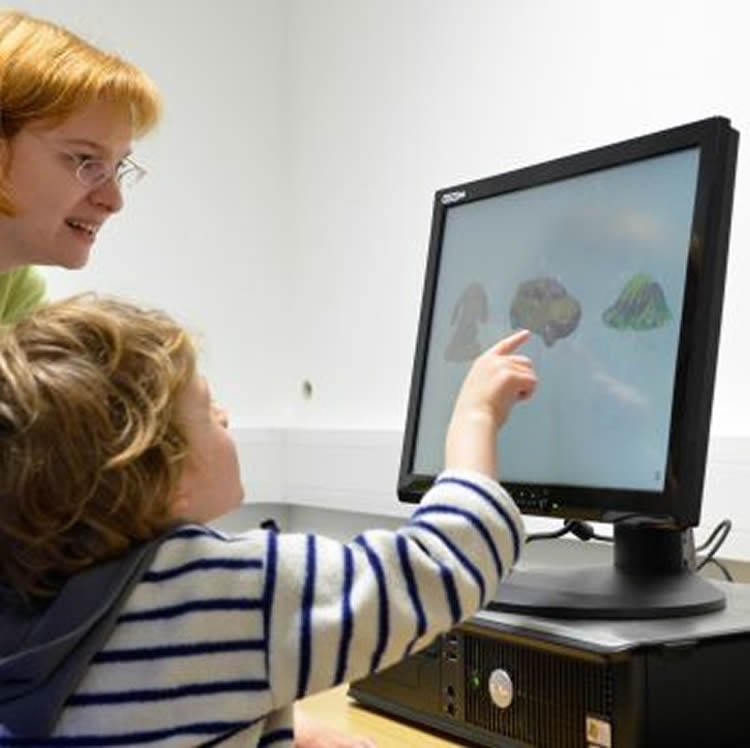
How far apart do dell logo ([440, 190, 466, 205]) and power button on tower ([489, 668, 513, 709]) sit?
0.52m

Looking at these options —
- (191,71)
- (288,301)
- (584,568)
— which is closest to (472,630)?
(584,568)

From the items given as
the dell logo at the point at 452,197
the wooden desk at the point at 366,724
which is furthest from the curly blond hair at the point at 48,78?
the wooden desk at the point at 366,724

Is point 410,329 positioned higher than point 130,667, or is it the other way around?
point 410,329

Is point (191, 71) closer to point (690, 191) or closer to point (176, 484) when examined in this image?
point (690, 191)

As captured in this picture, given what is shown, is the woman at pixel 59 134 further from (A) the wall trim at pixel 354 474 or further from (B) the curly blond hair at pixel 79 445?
(A) the wall trim at pixel 354 474

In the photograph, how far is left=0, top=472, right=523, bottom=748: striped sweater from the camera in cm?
67

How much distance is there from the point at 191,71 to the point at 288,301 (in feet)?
1.75

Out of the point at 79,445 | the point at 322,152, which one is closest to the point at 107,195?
the point at 79,445

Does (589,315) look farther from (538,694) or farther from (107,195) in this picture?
(107,195)

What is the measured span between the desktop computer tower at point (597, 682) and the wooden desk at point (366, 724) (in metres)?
0.03

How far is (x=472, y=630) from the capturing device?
3.27ft

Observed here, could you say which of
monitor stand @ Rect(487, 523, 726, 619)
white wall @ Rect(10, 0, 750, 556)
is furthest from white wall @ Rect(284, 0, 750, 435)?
monitor stand @ Rect(487, 523, 726, 619)

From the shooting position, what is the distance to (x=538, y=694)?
935 mm

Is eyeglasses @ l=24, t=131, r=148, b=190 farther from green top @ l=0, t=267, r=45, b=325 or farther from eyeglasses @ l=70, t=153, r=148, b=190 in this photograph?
green top @ l=0, t=267, r=45, b=325
